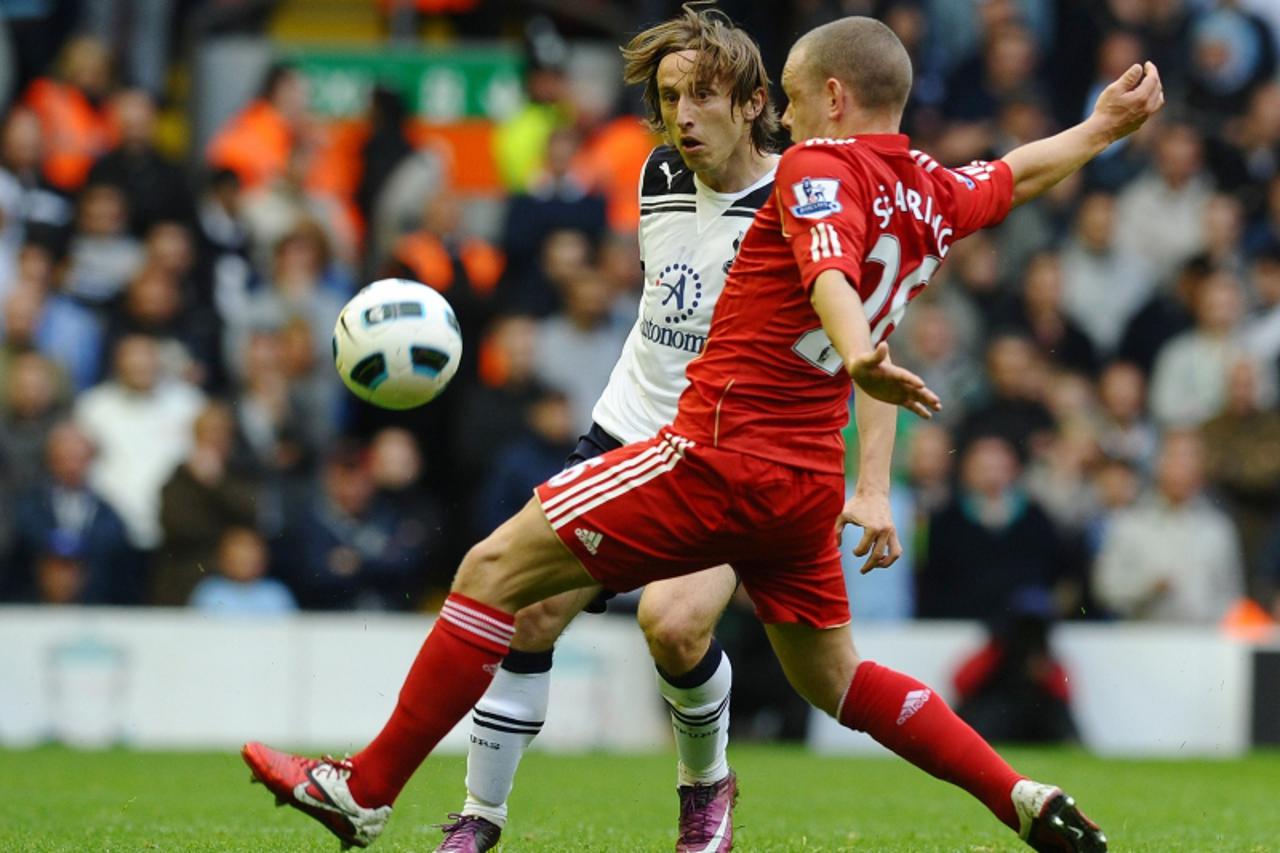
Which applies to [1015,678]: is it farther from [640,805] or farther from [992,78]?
[992,78]

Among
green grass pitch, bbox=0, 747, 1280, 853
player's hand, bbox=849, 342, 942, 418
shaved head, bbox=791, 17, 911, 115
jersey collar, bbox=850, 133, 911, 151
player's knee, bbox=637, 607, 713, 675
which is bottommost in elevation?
green grass pitch, bbox=0, 747, 1280, 853

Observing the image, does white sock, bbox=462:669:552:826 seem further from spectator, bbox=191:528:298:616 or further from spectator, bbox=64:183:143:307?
spectator, bbox=64:183:143:307

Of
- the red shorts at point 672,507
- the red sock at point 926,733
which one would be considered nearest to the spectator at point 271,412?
the red sock at point 926,733

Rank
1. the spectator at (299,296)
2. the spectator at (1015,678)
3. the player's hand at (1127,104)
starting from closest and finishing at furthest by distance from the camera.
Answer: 1. the player's hand at (1127,104)
2. the spectator at (1015,678)
3. the spectator at (299,296)

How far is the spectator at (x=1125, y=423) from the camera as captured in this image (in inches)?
513

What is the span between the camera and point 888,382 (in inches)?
189

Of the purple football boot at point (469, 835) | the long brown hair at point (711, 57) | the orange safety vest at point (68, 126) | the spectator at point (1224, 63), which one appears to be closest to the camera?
the purple football boot at point (469, 835)

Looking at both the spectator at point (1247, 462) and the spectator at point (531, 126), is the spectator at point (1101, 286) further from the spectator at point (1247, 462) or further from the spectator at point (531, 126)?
the spectator at point (531, 126)

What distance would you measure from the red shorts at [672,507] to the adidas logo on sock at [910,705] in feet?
1.92

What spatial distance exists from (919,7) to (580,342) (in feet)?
14.0

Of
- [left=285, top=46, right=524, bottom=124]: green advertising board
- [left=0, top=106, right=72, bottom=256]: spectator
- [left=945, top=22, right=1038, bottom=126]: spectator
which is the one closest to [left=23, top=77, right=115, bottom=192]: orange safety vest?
[left=0, top=106, right=72, bottom=256]: spectator

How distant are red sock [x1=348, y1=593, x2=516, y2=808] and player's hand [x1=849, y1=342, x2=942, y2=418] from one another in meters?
1.13

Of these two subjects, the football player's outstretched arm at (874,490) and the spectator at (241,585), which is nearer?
the football player's outstretched arm at (874,490)

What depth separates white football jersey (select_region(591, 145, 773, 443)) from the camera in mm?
6320
